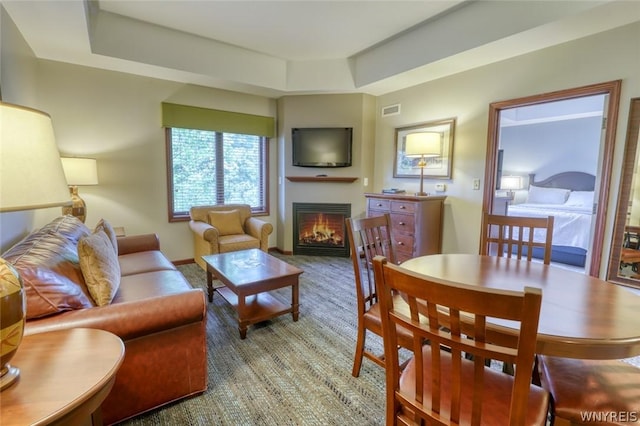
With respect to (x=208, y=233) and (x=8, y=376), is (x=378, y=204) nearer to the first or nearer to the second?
(x=208, y=233)

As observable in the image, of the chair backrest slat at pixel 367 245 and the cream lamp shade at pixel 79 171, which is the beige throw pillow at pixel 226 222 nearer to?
the cream lamp shade at pixel 79 171

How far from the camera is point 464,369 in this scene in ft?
4.01

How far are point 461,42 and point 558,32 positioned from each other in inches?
30.1

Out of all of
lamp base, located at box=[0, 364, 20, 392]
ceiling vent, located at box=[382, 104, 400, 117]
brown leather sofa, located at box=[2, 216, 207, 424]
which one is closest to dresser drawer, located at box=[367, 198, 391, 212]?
ceiling vent, located at box=[382, 104, 400, 117]

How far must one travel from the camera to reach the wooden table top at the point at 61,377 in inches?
32.7

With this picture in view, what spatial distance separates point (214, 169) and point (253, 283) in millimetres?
2760

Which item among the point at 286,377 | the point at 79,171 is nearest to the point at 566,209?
the point at 286,377

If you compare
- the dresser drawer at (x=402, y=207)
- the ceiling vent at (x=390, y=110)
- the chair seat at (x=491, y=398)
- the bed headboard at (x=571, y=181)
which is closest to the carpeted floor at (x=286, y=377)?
the chair seat at (x=491, y=398)

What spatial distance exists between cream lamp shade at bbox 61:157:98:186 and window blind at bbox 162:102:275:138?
1.13m

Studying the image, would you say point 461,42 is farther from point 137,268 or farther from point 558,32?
point 137,268

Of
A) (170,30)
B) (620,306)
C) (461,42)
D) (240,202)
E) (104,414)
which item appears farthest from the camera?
(240,202)

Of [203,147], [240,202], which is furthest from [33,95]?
[240,202]

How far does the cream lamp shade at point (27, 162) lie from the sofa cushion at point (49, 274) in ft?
2.28

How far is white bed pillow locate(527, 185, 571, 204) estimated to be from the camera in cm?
595
